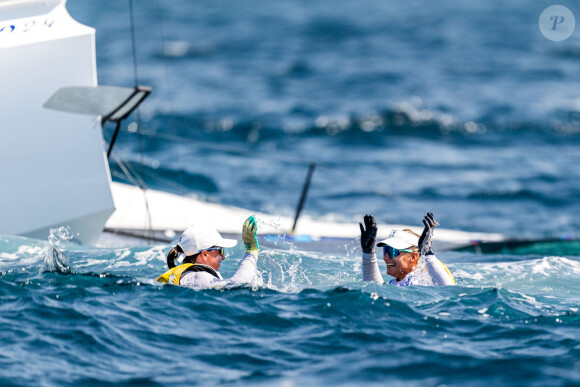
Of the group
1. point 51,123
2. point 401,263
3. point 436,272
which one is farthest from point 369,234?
point 51,123

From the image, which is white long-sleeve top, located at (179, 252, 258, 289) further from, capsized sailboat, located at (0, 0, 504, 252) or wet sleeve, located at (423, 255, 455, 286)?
capsized sailboat, located at (0, 0, 504, 252)

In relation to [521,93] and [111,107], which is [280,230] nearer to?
[111,107]

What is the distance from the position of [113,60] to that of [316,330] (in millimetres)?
24225

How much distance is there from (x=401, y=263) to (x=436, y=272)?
295 mm

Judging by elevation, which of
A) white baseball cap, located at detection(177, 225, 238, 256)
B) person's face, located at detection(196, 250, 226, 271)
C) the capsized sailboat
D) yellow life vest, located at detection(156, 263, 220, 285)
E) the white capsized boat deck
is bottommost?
the white capsized boat deck

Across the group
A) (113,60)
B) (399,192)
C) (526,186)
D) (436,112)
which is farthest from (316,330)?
(113,60)

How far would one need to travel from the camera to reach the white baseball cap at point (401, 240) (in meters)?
7.05

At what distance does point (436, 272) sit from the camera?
7117 millimetres

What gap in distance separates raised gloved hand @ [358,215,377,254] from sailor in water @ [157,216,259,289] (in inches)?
34.7

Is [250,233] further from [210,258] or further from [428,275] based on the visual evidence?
[428,275]

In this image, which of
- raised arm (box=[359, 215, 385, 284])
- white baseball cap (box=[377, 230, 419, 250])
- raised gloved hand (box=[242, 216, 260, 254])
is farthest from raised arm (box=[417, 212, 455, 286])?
raised gloved hand (box=[242, 216, 260, 254])

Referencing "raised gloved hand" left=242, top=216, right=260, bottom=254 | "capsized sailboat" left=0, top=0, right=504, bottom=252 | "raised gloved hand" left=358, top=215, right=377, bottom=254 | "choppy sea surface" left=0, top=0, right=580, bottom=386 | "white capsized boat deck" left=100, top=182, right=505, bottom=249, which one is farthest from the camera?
"white capsized boat deck" left=100, top=182, right=505, bottom=249

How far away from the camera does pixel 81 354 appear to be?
5.82 meters

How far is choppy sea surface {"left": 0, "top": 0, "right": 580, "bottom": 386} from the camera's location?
5766 millimetres
